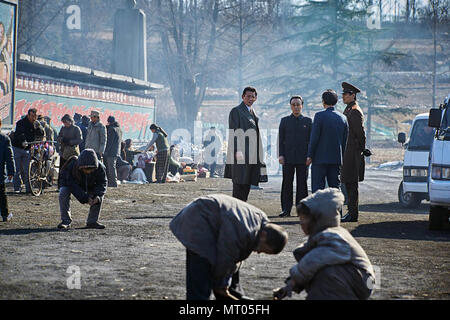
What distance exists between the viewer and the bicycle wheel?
55.3ft

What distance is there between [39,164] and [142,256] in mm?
9136

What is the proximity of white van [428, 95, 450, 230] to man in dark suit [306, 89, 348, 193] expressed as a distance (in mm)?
1503

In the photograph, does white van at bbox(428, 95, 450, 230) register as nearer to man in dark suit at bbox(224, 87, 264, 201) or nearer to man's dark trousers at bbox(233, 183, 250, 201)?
man in dark suit at bbox(224, 87, 264, 201)

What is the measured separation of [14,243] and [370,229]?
544 cm

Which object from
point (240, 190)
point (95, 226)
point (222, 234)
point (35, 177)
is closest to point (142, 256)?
point (95, 226)

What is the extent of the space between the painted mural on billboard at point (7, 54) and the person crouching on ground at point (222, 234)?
1798 cm

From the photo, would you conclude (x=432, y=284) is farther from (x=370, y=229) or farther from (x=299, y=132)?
(x=299, y=132)

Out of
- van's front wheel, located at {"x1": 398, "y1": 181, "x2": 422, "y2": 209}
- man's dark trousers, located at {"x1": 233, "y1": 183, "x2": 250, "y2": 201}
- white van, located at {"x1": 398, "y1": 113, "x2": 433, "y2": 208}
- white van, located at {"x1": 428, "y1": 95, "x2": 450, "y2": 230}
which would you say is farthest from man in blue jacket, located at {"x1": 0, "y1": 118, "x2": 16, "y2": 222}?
van's front wheel, located at {"x1": 398, "y1": 181, "x2": 422, "y2": 209}

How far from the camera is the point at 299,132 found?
1311cm

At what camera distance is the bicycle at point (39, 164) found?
16906 millimetres

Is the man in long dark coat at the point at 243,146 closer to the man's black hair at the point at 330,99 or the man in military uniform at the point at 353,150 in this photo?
the man's black hair at the point at 330,99

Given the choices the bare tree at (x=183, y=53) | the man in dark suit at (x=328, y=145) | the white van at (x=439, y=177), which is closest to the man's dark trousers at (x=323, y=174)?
the man in dark suit at (x=328, y=145)

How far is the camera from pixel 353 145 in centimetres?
1248
